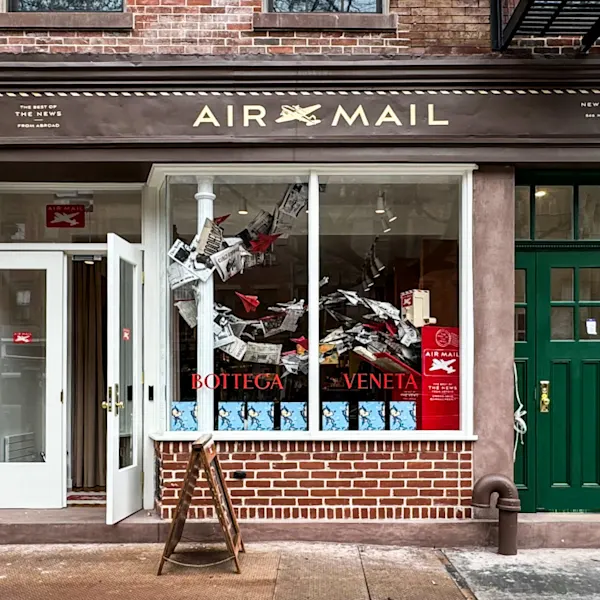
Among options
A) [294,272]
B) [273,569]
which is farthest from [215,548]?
[294,272]

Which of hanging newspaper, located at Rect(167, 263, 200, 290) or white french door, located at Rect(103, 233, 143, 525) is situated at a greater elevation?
hanging newspaper, located at Rect(167, 263, 200, 290)

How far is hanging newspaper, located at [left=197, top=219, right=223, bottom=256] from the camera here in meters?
5.94

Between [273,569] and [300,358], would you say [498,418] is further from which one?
[273,569]

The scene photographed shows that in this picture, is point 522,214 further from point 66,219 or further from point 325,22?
point 66,219

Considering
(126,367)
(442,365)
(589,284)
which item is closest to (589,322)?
(589,284)

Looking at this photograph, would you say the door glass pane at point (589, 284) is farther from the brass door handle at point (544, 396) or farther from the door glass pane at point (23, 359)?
the door glass pane at point (23, 359)

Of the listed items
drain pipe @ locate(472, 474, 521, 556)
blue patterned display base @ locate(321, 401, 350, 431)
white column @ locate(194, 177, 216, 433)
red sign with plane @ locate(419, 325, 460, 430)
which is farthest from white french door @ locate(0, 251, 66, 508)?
drain pipe @ locate(472, 474, 521, 556)

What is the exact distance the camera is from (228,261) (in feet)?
19.6

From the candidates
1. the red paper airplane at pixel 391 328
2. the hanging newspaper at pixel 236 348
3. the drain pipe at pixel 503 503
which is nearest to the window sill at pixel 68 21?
the hanging newspaper at pixel 236 348

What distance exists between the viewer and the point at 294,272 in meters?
5.96

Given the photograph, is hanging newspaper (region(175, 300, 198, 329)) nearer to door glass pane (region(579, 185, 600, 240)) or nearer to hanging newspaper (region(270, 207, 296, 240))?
hanging newspaper (region(270, 207, 296, 240))

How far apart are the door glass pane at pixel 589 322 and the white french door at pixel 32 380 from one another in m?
4.69

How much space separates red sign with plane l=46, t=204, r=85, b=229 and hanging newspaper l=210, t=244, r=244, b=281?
4.83 feet

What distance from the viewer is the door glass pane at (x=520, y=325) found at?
19.9ft
